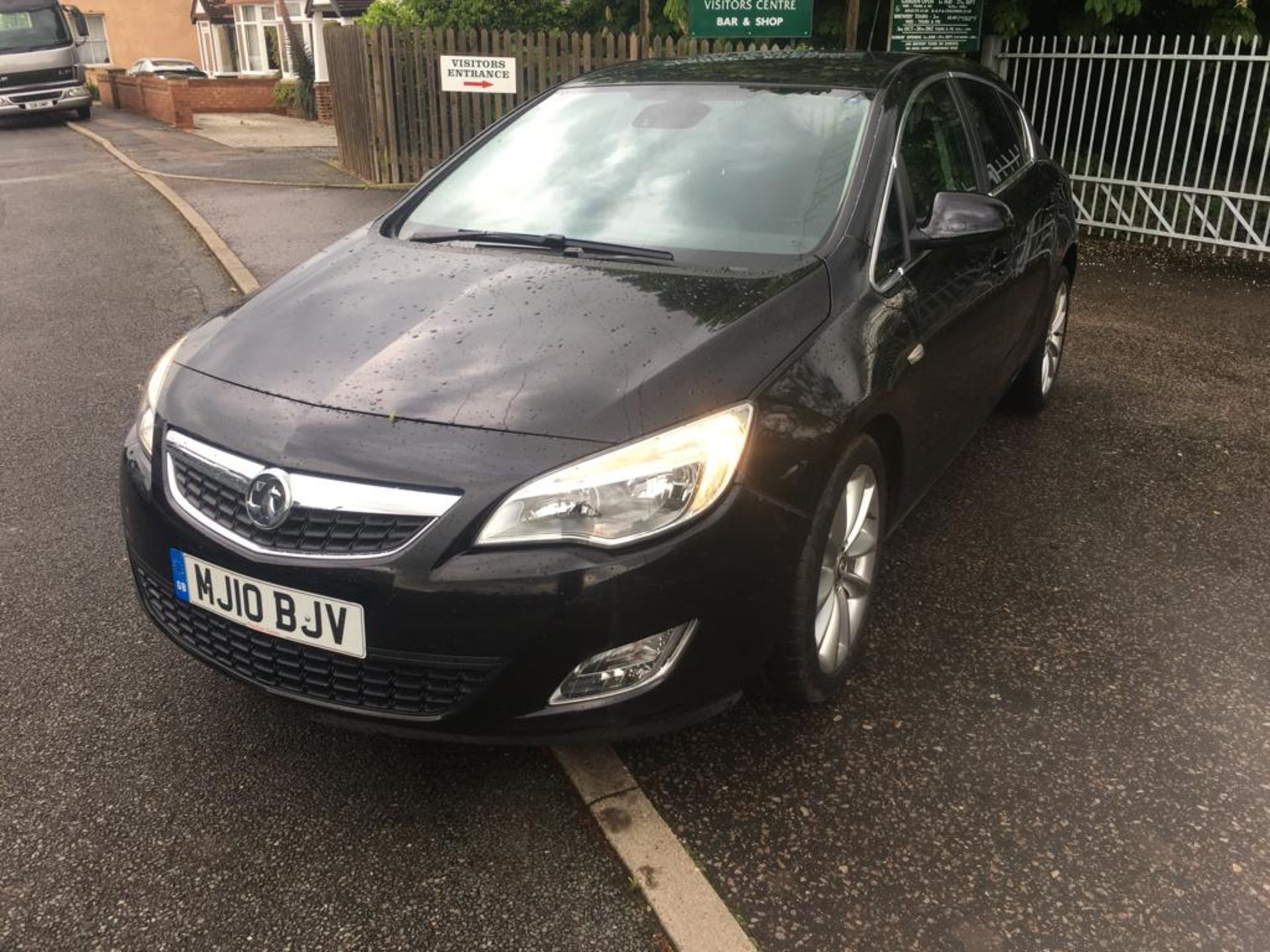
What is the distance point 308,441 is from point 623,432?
67 cm

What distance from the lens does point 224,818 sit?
251cm

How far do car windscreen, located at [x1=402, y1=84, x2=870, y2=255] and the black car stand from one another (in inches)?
0.5

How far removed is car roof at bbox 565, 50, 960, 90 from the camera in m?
3.67

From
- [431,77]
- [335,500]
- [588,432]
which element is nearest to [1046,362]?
[588,432]

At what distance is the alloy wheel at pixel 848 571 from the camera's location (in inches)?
109

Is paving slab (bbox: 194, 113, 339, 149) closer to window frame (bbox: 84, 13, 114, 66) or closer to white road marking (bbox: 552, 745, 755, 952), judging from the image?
white road marking (bbox: 552, 745, 755, 952)

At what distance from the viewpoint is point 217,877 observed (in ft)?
7.64

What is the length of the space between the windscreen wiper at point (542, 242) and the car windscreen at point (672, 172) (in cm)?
5

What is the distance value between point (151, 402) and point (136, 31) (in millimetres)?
51044

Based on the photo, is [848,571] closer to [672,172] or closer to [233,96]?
[672,172]

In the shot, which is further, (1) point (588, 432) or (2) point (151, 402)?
(2) point (151, 402)

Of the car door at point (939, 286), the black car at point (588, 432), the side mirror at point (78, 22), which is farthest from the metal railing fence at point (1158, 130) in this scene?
the side mirror at point (78, 22)

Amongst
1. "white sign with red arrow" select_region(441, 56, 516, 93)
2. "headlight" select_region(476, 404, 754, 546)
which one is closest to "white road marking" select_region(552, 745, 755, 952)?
"headlight" select_region(476, 404, 754, 546)

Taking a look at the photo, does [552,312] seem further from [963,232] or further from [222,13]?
[222,13]
